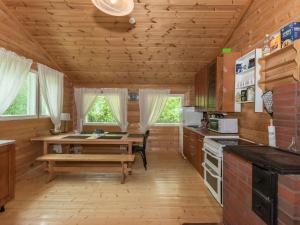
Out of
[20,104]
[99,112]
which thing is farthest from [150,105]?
[20,104]

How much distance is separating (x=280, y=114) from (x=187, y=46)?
292cm

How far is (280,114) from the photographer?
2.48 m

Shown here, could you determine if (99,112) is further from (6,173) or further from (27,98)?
(6,173)

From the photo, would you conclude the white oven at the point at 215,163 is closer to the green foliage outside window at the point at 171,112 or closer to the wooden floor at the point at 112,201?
the wooden floor at the point at 112,201

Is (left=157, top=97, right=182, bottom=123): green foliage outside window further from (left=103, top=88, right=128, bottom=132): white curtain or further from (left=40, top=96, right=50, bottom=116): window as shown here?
(left=40, top=96, right=50, bottom=116): window

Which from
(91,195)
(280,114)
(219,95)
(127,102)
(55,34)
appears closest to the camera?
(280,114)

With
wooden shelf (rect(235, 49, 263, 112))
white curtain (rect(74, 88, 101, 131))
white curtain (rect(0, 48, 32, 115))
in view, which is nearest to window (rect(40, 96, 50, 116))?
white curtain (rect(0, 48, 32, 115))

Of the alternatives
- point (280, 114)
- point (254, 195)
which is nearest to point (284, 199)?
point (254, 195)

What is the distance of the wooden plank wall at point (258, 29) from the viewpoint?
2.75 m

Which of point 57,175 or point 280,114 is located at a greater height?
point 280,114

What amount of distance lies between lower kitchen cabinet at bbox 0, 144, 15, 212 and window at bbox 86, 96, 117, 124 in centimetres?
400

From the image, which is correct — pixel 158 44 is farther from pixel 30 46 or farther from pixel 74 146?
pixel 74 146

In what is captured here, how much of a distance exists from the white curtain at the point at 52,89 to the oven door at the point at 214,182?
355 centimetres

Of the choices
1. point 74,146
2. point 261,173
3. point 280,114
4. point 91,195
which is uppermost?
point 280,114
